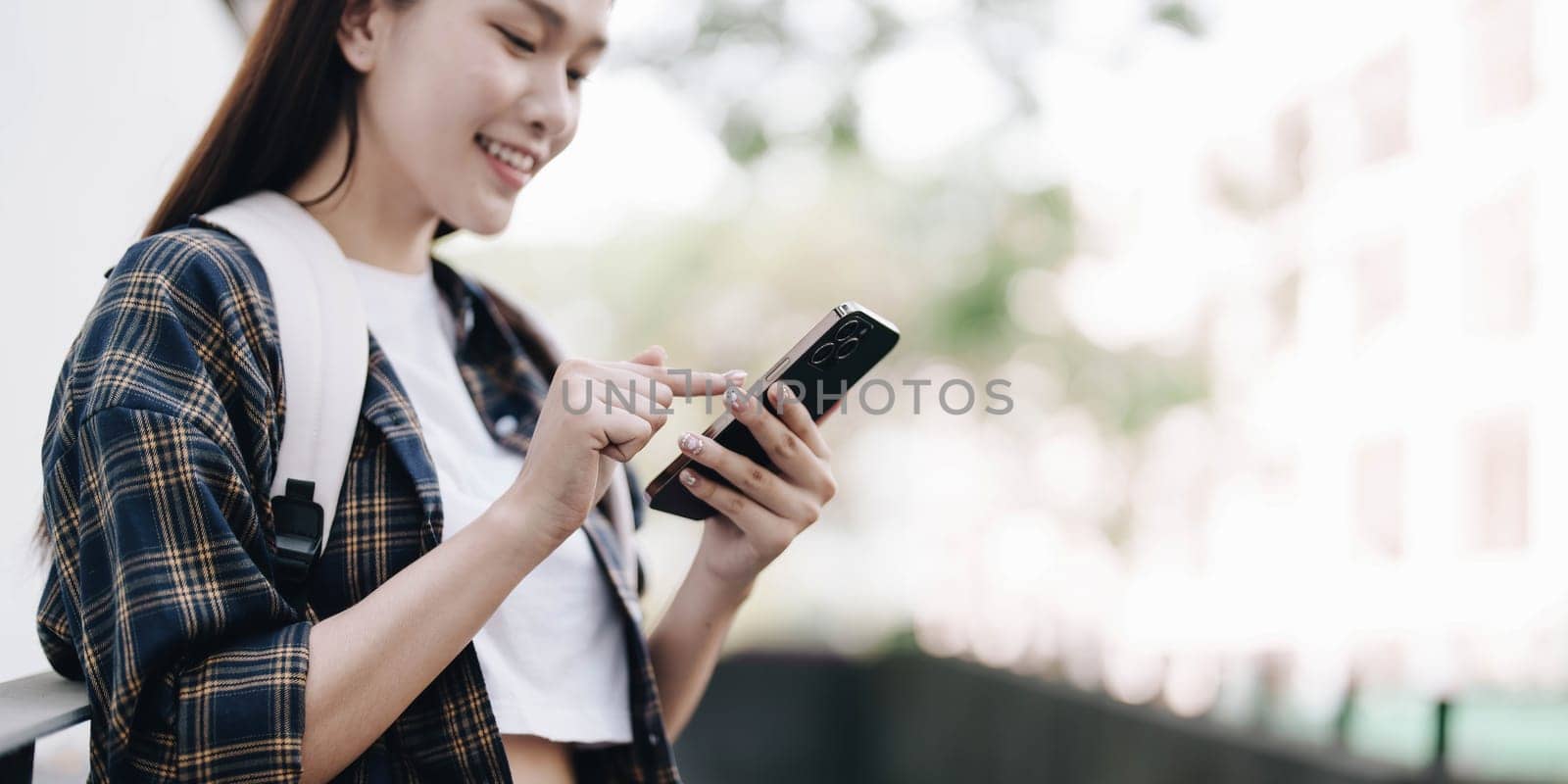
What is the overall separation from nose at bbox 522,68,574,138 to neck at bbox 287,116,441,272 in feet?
0.51

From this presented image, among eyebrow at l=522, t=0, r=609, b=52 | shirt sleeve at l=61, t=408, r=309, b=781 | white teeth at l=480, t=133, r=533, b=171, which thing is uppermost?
eyebrow at l=522, t=0, r=609, b=52

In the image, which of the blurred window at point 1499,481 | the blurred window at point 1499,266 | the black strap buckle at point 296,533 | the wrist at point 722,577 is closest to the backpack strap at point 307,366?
the black strap buckle at point 296,533

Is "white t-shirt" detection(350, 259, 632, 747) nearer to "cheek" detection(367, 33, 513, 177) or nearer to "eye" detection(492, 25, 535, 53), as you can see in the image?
"cheek" detection(367, 33, 513, 177)

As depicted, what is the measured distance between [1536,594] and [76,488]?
6717mm

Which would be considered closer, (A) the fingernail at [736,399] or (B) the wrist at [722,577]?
(A) the fingernail at [736,399]

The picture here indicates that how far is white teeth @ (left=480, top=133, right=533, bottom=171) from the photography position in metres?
1.20

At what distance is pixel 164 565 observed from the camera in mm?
866

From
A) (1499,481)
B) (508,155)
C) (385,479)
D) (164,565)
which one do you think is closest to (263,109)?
(508,155)

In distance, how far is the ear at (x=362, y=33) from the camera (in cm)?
119

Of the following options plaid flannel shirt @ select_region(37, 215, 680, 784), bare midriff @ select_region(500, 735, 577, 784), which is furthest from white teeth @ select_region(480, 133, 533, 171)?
bare midriff @ select_region(500, 735, 577, 784)

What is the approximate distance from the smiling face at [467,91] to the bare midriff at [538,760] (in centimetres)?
51

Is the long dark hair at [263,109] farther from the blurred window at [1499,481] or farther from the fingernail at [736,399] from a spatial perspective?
the blurred window at [1499,481]

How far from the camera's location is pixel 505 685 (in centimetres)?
111

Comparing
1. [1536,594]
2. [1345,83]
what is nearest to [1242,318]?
[1345,83]
